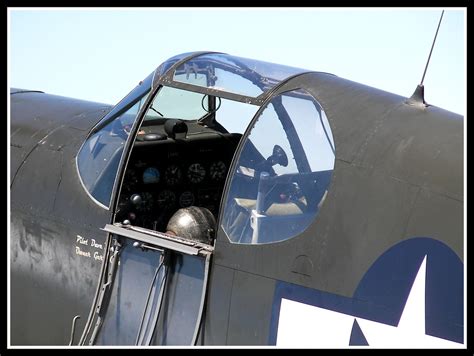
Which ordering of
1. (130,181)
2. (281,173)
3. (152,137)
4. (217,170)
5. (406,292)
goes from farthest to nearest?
(217,170), (152,137), (130,181), (281,173), (406,292)

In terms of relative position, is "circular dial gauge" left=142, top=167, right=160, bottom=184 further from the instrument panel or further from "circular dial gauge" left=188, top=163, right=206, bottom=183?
"circular dial gauge" left=188, top=163, right=206, bottom=183

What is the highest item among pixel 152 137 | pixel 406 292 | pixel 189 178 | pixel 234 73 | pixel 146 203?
pixel 234 73

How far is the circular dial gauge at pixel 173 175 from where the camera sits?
7.10m

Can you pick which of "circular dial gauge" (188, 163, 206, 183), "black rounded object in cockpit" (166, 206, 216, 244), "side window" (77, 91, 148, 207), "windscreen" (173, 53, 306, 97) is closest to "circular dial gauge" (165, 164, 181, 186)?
"circular dial gauge" (188, 163, 206, 183)

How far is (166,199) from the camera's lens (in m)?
7.05

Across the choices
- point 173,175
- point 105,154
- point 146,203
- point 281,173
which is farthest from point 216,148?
point 281,173

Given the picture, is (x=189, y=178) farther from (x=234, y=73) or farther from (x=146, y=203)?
(x=234, y=73)

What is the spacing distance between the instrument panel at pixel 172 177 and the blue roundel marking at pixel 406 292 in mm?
2100

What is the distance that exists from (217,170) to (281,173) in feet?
6.11

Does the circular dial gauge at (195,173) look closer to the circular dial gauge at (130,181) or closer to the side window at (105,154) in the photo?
the circular dial gauge at (130,181)

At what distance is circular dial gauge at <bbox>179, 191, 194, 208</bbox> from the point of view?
7195 millimetres

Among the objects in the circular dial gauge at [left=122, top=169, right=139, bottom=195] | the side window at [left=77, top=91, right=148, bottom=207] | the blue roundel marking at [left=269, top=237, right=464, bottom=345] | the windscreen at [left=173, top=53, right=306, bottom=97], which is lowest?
the blue roundel marking at [left=269, top=237, right=464, bottom=345]

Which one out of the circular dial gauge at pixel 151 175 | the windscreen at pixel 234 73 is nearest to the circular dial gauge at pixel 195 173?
the circular dial gauge at pixel 151 175

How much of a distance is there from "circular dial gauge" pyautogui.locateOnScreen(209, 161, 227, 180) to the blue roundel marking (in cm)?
241
